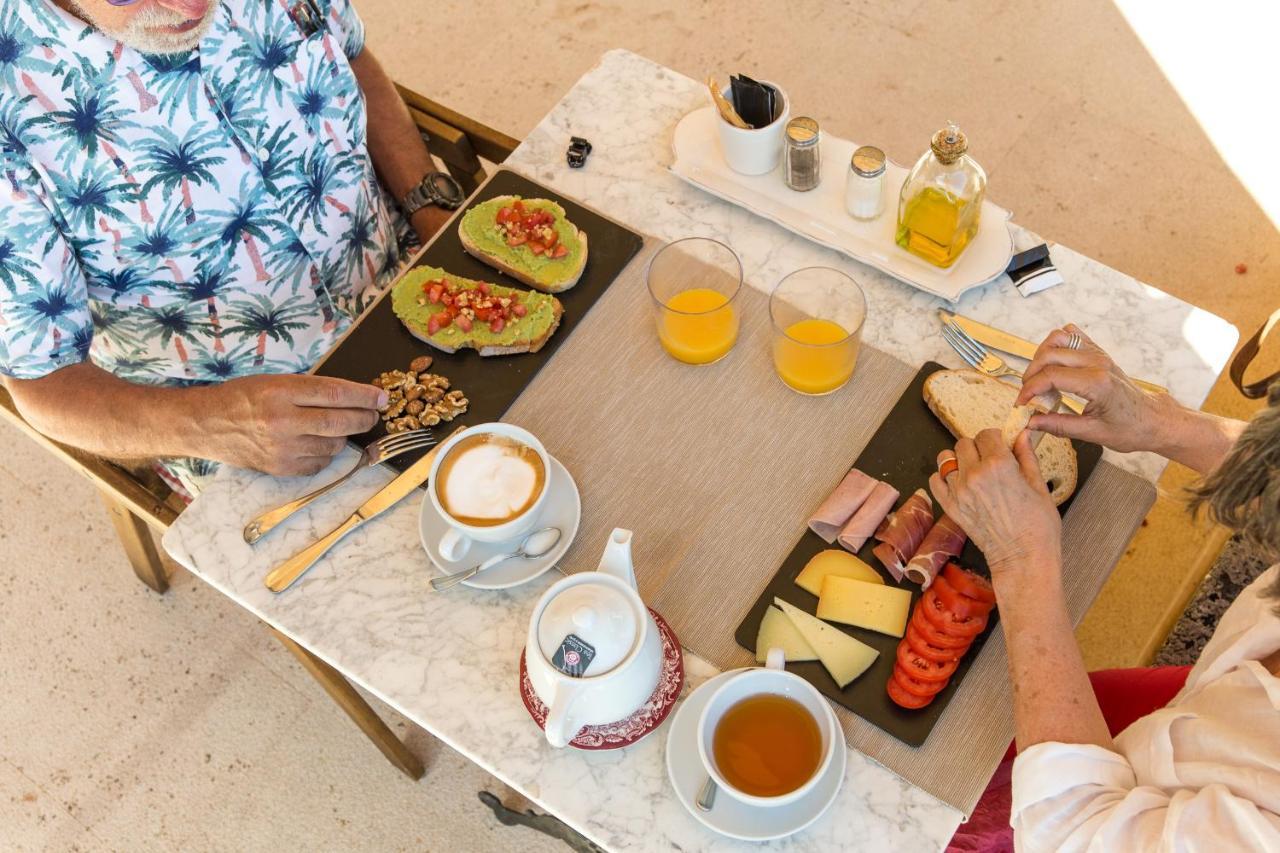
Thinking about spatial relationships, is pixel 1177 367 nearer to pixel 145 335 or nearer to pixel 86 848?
pixel 145 335

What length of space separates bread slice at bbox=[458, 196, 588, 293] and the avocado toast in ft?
0.08

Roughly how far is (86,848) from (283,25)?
5.29 feet

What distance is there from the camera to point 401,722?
2.11 meters

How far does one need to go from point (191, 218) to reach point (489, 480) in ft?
2.08

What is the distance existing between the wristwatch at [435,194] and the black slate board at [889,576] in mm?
852

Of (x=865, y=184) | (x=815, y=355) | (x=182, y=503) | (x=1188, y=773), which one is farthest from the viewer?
(x=182, y=503)

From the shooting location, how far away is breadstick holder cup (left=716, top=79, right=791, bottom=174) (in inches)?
59.6

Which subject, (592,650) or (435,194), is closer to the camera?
(592,650)

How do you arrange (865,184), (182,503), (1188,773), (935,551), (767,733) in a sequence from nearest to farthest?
(1188,773) < (767,733) < (935,551) < (865,184) < (182,503)

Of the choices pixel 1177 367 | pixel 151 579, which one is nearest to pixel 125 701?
pixel 151 579

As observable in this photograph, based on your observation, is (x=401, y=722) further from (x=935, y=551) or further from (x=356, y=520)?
(x=935, y=551)

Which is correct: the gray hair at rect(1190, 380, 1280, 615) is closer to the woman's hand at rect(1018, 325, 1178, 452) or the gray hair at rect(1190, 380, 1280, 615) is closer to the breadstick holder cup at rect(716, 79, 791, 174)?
the woman's hand at rect(1018, 325, 1178, 452)

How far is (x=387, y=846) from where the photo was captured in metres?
2.04

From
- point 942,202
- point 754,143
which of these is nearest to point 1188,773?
point 942,202
